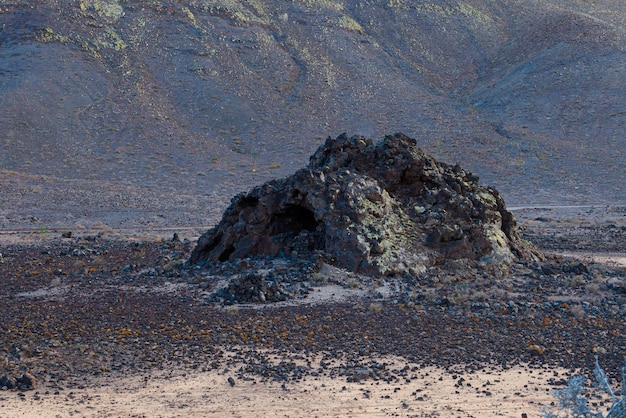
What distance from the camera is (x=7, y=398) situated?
843cm

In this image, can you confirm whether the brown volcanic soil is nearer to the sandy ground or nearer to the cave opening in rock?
the sandy ground

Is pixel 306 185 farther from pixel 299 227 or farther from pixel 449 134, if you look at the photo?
pixel 449 134

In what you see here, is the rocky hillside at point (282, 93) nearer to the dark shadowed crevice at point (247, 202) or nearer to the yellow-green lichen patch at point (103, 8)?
the yellow-green lichen patch at point (103, 8)

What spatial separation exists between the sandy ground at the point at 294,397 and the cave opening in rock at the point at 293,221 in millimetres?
6743

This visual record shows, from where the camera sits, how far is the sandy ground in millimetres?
8109

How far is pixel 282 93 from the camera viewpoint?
167ft

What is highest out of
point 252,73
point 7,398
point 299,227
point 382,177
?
point 252,73

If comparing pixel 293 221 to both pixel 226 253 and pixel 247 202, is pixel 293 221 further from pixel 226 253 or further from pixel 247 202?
pixel 226 253

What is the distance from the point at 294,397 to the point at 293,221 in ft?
26.2

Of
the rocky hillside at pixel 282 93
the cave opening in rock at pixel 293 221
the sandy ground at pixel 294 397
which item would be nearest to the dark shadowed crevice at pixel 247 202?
the cave opening in rock at pixel 293 221

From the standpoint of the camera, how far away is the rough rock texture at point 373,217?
48.4 feet

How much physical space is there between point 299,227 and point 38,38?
3934 centimetres

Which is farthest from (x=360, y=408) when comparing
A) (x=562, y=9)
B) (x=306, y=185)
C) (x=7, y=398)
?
(x=562, y=9)

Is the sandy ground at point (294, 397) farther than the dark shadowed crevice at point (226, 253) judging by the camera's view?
No
